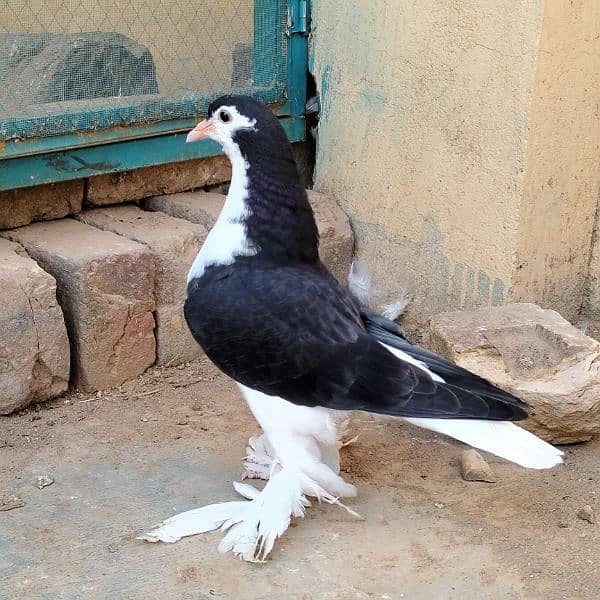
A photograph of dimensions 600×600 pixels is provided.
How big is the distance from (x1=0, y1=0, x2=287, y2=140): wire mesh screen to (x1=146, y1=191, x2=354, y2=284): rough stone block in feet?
1.29

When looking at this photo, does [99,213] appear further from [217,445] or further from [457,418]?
[457,418]

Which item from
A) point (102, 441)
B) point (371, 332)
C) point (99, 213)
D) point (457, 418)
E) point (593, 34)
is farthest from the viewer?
point (99, 213)

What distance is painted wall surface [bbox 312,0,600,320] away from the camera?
3799 mm

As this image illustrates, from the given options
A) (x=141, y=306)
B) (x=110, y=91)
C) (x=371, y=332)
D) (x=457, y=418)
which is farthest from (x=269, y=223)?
(x=110, y=91)

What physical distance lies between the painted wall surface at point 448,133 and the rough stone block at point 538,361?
0.40 metres

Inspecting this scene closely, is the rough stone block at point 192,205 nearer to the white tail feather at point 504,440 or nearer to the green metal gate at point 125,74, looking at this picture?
the green metal gate at point 125,74

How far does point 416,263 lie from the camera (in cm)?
435

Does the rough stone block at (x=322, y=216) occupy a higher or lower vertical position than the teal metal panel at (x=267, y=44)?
lower

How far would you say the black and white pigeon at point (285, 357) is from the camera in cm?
289

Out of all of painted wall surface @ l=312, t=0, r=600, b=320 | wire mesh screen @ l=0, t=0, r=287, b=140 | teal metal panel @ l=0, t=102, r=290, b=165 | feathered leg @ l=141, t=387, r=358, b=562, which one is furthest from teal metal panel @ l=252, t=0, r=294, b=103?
feathered leg @ l=141, t=387, r=358, b=562

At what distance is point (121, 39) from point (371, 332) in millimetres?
1719

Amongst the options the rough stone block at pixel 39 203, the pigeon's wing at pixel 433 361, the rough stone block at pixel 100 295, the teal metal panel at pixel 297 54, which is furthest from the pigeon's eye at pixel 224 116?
the teal metal panel at pixel 297 54

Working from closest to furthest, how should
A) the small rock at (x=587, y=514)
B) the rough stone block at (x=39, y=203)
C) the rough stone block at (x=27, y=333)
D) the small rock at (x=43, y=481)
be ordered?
the small rock at (x=587, y=514)
the small rock at (x=43, y=481)
the rough stone block at (x=27, y=333)
the rough stone block at (x=39, y=203)

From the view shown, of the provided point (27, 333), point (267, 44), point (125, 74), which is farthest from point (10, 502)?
point (267, 44)
